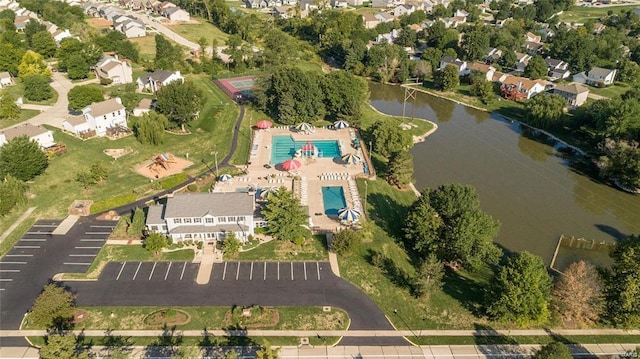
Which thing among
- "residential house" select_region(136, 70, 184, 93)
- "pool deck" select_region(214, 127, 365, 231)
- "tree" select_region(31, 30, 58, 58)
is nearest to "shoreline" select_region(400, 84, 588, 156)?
"pool deck" select_region(214, 127, 365, 231)

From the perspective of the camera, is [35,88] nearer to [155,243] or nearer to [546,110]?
[155,243]

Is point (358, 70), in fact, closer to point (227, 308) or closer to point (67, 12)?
point (227, 308)

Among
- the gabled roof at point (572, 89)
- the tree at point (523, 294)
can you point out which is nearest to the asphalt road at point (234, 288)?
the tree at point (523, 294)

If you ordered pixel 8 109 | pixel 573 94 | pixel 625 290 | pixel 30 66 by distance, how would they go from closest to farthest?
1. pixel 625 290
2. pixel 8 109
3. pixel 573 94
4. pixel 30 66

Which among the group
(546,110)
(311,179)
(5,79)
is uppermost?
(5,79)

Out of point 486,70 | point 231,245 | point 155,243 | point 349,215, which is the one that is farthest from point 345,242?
point 486,70

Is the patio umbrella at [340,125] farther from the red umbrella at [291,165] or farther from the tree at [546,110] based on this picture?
the tree at [546,110]
